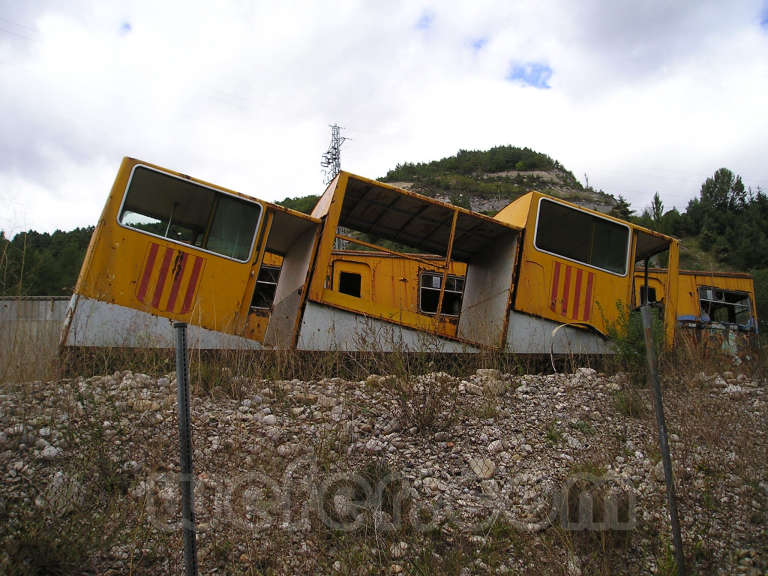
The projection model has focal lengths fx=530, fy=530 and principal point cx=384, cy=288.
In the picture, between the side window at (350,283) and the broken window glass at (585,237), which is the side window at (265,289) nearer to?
the side window at (350,283)

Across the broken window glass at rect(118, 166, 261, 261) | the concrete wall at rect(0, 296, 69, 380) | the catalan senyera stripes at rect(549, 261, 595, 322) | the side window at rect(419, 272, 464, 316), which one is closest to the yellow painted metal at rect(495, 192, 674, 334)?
the catalan senyera stripes at rect(549, 261, 595, 322)

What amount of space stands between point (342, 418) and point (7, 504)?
2.22m

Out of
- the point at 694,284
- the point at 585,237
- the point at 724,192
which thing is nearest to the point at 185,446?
the point at 585,237

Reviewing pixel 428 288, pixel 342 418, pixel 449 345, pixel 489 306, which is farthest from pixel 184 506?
pixel 428 288

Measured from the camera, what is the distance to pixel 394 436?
13.7ft

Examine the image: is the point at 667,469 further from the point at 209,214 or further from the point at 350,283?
the point at 350,283

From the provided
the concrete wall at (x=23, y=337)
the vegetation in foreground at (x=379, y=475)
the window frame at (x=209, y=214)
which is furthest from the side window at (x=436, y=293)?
the concrete wall at (x=23, y=337)

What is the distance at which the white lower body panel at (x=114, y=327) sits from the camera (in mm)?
5328

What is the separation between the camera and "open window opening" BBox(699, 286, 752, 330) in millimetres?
12266

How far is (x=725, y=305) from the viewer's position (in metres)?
12.5

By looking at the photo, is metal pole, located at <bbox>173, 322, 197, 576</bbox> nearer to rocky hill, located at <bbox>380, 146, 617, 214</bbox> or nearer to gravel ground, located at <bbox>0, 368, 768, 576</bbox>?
gravel ground, located at <bbox>0, 368, 768, 576</bbox>

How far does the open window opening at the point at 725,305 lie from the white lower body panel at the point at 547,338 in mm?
6891

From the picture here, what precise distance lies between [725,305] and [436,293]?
720 centimetres

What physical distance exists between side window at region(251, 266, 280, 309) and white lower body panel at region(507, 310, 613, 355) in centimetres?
403
